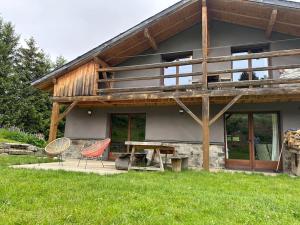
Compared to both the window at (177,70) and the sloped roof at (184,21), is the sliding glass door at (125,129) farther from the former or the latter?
the sloped roof at (184,21)

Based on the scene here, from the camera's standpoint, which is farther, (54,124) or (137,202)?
(54,124)

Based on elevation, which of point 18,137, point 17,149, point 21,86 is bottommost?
point 17,149

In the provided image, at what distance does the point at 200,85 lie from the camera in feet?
25.6

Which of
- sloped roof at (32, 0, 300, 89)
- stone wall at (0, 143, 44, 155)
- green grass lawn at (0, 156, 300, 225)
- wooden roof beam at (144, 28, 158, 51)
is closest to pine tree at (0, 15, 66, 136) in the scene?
stone wall at (0, 143, 44, 155)

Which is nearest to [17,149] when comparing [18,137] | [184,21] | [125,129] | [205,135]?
[18,137]

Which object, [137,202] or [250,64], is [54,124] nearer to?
[137,202]

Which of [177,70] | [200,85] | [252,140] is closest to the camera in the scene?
[200,85]

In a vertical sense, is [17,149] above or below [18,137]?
below

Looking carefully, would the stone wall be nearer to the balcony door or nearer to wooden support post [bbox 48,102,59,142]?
wooden support post [bbox 48,102,59,142]

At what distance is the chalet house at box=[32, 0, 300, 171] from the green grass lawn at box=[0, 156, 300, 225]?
3.01 metres

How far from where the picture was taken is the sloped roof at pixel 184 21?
760 centimetres

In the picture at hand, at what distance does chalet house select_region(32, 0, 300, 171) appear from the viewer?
7.54 metres

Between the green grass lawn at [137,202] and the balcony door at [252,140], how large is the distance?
3.55 metres

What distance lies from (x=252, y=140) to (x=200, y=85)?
2678 millimetres
